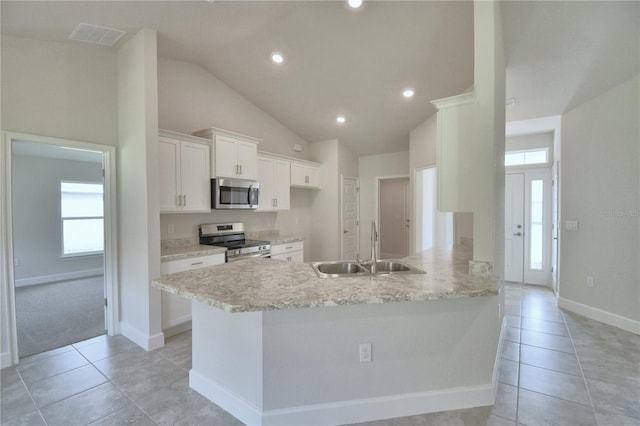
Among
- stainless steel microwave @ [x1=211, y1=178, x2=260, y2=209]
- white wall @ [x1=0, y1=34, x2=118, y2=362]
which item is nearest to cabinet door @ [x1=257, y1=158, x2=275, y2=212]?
stainless steel microwave @ [x1=211, y1=178, x2=260, y2=209]

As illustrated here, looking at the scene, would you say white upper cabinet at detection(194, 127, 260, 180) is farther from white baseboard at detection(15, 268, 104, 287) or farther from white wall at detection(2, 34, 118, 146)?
white baseboard at detection(15, 268, 104, 287)

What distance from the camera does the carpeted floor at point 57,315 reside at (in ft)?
10.1

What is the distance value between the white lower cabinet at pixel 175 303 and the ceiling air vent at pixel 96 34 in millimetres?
2272

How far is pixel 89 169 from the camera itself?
19.6 ft

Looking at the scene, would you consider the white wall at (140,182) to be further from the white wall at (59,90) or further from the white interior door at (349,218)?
the white interior door at (349,218)

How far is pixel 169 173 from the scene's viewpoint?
3326mm

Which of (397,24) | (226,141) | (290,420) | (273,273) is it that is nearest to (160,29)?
(226,141)

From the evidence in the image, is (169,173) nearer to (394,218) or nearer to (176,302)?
(176,302)

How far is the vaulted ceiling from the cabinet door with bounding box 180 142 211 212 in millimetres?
1169

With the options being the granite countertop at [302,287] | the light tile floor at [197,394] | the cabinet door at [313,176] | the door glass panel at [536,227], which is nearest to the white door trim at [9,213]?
the light tile floor at [197,394]

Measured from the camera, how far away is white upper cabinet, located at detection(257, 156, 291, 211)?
4.70 m

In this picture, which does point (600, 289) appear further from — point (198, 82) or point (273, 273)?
point (198, 82)

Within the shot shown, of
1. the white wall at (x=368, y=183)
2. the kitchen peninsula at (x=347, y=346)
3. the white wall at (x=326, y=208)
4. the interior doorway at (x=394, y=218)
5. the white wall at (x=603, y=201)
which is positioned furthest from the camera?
the interior doorway at (x=394, y=218)

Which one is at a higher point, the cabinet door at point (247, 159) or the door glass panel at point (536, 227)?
the cabinet door at point (247, 159)
